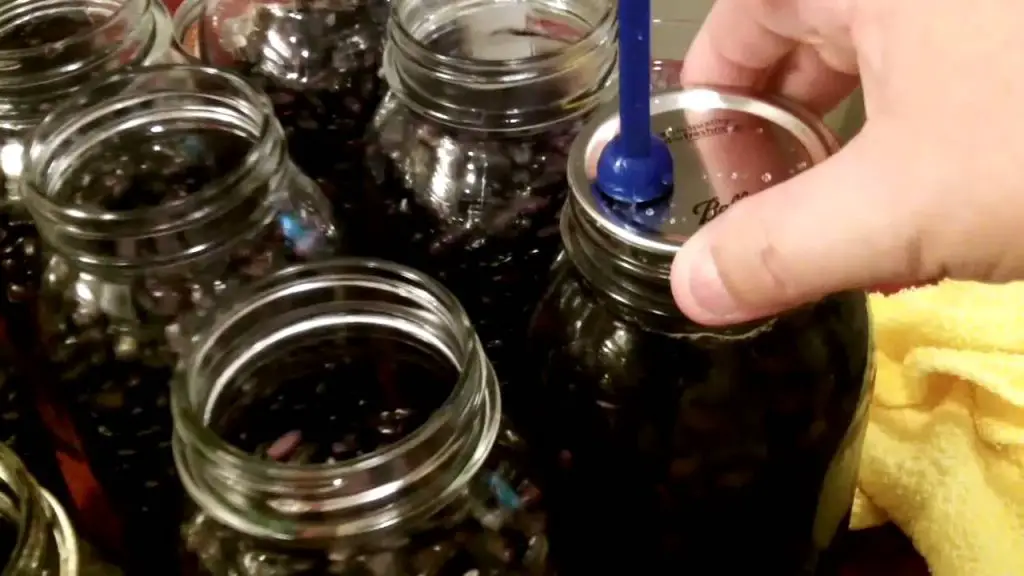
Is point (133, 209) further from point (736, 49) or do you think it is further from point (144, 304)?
point (736, 49)

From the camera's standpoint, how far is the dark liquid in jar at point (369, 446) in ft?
1.20

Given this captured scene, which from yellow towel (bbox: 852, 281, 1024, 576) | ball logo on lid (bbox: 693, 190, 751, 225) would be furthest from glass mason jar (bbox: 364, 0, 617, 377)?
yellow towel (bbox: 852, 281, 1024, 576)

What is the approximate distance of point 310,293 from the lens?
43 cm

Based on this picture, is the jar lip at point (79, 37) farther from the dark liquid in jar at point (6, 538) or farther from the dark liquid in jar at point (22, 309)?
the dark liquid in jar at point (6, 538)

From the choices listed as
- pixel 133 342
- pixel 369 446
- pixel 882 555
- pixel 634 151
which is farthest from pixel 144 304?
pixel 882 555

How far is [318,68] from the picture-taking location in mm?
593

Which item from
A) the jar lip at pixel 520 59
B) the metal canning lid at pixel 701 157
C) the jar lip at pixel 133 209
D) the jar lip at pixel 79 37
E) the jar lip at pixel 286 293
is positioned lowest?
the jar lip at pixel 286 293

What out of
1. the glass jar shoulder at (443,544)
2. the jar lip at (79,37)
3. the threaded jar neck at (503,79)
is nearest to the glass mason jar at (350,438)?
the glass jar shoulder at (443,544)

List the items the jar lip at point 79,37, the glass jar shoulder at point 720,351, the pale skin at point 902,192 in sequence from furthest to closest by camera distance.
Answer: the jar lip at point 79,37 → the glass jar shoulder at point 720,351 → the pale skin at point 902,192

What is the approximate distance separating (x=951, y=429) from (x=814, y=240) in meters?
0.30

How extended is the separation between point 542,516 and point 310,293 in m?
0.13

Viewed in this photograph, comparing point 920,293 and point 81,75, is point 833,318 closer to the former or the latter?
point 920,293

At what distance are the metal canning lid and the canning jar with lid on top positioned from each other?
28 cm

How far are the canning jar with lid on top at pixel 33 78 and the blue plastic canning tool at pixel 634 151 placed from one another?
11.7 inches
